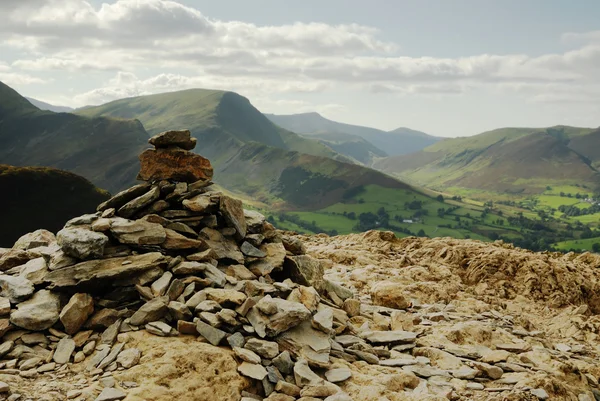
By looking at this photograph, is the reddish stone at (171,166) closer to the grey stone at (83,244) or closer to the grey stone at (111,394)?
the grey stone at (83,244)

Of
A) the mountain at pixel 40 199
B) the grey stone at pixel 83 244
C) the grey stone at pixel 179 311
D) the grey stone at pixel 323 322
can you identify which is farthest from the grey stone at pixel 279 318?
the mountain at pixel 40 199

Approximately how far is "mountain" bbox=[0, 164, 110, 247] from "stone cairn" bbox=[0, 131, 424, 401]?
71.6m

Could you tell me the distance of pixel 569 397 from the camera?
1395 cm

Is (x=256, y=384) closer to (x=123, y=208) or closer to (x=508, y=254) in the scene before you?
(x=123, y=208)

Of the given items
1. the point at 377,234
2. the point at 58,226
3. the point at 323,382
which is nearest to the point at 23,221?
the point at 58,226

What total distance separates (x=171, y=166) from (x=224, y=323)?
9.76 meters

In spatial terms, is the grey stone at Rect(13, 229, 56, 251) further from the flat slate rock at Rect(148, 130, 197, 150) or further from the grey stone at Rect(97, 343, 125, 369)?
the grey stone at Rect(97, 343, 125, 369)

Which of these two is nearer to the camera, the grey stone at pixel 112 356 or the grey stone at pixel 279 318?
the grey stone at pixel 112 356

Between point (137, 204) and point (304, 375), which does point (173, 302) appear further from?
point (137, 204)

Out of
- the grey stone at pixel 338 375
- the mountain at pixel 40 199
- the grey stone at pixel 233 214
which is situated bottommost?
the mountain at pixel 40 199

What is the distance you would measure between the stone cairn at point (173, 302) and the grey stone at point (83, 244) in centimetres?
4

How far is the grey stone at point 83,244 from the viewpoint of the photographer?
51.4 ft

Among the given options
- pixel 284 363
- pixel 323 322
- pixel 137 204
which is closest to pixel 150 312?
pixel 284 363

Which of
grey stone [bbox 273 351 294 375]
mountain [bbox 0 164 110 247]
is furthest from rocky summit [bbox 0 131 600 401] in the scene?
mountain [bbox 0 164 110 247]
